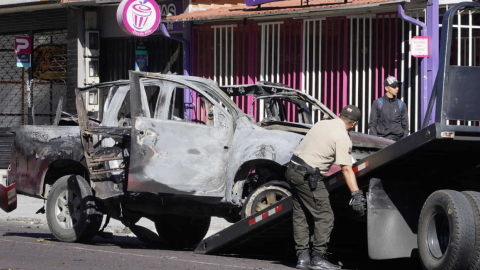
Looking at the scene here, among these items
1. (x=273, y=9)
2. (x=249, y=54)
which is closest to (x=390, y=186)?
(x=273, y=9)

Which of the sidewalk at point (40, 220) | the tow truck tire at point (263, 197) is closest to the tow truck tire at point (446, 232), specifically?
the tow truck tire at point (263, 197)

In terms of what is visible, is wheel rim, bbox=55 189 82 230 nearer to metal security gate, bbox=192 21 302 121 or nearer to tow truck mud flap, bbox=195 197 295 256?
tow truck mud flap, bbox=195 197 295 256

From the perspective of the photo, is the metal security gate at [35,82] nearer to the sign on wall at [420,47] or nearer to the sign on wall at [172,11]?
the sign on wall at [172,11]

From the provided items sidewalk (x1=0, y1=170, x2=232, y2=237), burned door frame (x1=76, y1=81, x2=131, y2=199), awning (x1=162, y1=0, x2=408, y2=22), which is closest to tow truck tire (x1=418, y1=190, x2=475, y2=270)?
burned door frame (x1=76, y1=81, x2=131, y2=199)

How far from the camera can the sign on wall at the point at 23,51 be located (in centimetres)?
1920

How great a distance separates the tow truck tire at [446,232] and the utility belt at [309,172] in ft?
3.52

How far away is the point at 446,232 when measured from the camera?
7.04 m

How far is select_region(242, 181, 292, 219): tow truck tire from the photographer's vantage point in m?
8.98

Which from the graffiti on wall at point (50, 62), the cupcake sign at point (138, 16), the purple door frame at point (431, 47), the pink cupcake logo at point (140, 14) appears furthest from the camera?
the graffiti on wall at point (50, 62)

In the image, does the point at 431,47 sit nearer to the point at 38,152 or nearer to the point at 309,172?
the point at 309,172

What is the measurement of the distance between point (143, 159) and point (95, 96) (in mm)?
9763

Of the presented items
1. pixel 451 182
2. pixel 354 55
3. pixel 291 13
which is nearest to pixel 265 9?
pixel 291 13

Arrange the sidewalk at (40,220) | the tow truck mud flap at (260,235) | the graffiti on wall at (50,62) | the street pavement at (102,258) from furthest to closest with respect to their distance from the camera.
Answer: the graffiti on wall at (50,62) → the sidewalk at (40,220) → the tow truck mud flap at (260,235) → the street pavement at (102,258)

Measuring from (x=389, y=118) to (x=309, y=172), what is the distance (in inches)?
160
